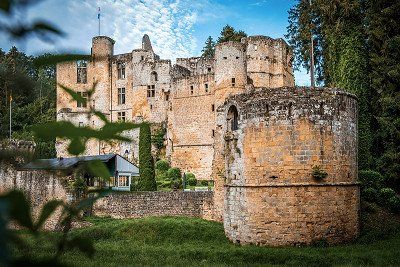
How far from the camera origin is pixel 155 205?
912 inches

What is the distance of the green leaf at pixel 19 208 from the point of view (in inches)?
40.1

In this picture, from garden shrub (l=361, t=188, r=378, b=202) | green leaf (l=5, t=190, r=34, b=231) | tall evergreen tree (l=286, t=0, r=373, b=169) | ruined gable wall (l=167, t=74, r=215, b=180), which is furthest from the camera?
ruined gable wall (l=167, t=74, r=215, b=180)

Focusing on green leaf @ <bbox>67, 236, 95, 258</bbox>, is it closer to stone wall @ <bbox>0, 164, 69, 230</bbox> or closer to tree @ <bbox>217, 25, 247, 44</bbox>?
stone wall @ <bbox>0, 164, 69, 230</bbox>

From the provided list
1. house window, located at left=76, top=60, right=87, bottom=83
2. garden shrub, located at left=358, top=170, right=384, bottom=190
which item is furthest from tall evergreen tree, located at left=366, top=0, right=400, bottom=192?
house window, located at left=76, top=60, right=87, bottom=83

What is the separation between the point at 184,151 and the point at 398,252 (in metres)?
31.7

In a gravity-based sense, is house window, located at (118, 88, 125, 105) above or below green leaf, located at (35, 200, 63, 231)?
above

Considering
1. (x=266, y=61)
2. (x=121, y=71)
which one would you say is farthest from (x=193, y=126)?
(x=121, y=71)

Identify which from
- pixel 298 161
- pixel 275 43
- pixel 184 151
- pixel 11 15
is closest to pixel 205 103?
pixel 184 151

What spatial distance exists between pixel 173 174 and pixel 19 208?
38.9 meters

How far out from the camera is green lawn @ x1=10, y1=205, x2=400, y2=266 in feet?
39.9

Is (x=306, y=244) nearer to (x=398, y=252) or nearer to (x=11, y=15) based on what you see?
(x=398, y=252)

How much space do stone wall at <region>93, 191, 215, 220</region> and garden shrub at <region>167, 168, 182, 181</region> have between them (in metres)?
15.4

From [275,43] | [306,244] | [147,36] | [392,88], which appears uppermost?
[147,36]

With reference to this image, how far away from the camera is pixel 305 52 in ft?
126
